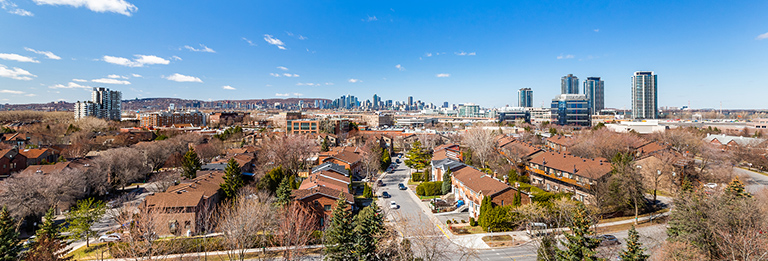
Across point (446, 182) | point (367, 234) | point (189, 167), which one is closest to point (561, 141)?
point (446, 182)

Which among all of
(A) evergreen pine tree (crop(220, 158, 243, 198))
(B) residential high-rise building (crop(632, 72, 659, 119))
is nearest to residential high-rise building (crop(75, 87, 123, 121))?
(A) evergreen pine tree (crop(220, 158, 243, 198))

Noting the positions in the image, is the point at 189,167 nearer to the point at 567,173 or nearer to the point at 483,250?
the point at 483,250

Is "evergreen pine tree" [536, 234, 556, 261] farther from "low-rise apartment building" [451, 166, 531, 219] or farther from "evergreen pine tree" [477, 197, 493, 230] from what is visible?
"low-rise apartment building" [451, 166, 531, 219]

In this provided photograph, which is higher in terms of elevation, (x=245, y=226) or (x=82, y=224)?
(x=245, y=226)

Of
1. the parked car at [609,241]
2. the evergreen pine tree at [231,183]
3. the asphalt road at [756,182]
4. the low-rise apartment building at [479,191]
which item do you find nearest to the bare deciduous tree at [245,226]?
the evergreen pine tree at [231,183]

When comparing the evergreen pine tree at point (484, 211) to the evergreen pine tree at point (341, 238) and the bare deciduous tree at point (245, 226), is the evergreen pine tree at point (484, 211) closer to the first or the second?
the evergreen pine tree at point (341, 238)

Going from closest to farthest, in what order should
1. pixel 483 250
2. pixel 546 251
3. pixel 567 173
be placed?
1. pixel 546 251
2. pixel 483 250
3. pixel 567 173
